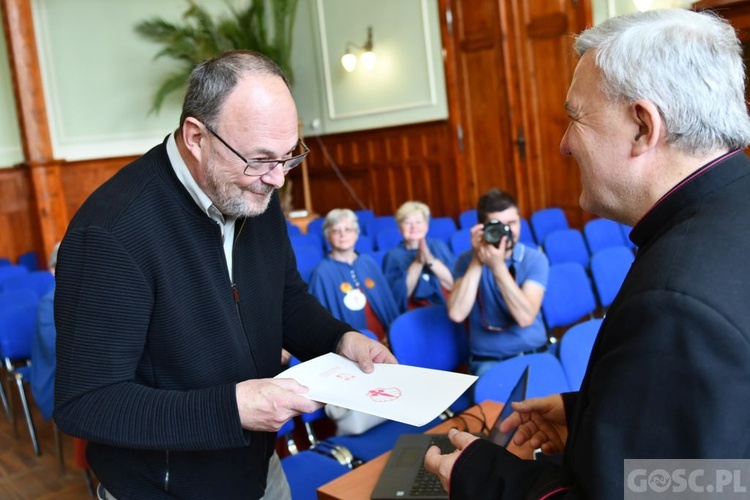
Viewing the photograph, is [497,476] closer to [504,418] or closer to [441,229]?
[504,418]

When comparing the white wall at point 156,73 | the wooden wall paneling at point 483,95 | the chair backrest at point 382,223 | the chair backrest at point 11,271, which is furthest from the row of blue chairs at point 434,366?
the white wall at point 156,73

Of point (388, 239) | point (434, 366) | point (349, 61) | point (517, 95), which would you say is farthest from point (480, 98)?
point (434, 366)

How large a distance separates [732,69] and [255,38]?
899cm

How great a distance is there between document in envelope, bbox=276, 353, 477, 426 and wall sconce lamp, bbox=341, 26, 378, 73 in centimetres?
775

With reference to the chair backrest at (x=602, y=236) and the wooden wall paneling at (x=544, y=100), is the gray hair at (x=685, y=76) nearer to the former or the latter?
the chair backrest at (x=602, y=236)

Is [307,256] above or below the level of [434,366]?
above

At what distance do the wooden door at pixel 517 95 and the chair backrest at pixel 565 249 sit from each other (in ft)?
7.09

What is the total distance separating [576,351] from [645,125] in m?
1.72

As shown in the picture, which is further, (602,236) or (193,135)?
(602,236)

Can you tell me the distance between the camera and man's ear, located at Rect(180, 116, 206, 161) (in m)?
1.53

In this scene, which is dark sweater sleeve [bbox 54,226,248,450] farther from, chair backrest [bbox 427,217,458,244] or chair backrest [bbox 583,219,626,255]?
chair backrest [bbox 427,217,458,244]

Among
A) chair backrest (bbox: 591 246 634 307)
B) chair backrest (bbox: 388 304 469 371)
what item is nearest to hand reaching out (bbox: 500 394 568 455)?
chair backrest (bbox: 388 304 469 371)

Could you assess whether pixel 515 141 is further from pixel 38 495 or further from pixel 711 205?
pixel 711 205

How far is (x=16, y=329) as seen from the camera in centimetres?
410
